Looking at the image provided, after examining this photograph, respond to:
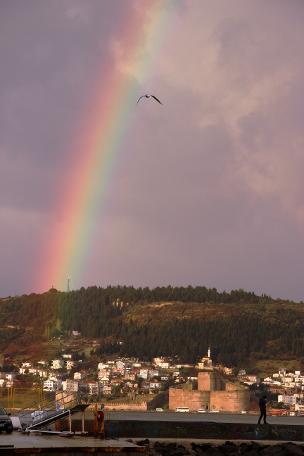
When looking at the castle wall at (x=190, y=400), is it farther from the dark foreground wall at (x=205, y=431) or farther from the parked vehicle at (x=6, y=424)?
the parked vehicle at (x=6, y=424)

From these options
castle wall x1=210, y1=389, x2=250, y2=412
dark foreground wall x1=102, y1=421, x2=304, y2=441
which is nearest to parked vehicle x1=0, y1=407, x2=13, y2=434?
dark foreground wall x1=102, y1=421, x2=304, y2=441

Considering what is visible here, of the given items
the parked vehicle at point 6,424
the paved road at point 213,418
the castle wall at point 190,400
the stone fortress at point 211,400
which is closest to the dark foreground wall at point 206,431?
the parked vehicle at point 6,424

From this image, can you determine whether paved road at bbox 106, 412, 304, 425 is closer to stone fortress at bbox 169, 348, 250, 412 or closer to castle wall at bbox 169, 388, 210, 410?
stone fortress at bbox 169, 348, 250, 412

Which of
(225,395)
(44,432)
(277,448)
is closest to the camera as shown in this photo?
(44,432)

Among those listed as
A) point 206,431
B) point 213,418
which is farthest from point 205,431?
point 213,418

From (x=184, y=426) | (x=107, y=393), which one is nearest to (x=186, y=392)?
(x=107, y=393)

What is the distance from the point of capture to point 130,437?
154ft

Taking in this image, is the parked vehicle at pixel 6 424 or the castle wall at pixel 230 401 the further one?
the castle wall at pixel 230 401

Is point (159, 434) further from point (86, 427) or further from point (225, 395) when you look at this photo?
point (225, 395)

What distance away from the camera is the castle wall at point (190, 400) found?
144500mm

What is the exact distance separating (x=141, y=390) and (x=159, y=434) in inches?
5653

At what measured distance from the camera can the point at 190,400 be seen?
14812cm

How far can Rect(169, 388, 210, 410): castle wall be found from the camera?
144m

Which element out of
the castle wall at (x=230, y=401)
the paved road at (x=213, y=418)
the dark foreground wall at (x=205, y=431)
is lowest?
the dark foreground wall at (x=205, y=431)
